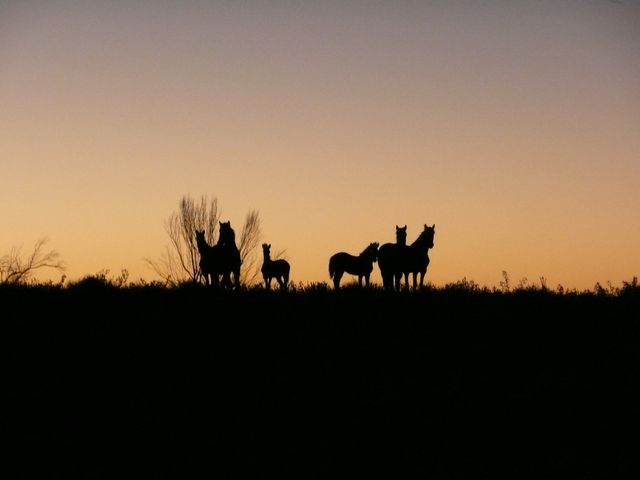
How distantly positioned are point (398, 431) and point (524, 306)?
691 cm

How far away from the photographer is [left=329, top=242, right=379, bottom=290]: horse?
31.6m

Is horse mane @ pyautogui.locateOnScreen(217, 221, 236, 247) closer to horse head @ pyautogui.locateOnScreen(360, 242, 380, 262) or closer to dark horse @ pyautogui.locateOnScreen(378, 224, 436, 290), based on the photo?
dark horse @ pyautogui.locateOnScreen(378, 224, 436, 290)

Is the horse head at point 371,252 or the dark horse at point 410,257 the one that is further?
the horse head at point 371,252

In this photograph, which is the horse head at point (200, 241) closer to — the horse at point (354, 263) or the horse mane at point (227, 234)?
the horse mane at point (227, 234)

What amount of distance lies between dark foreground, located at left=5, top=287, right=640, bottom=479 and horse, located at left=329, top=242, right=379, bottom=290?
33.8 feet

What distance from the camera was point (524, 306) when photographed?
806 inches

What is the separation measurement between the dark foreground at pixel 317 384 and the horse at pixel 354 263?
10.3m

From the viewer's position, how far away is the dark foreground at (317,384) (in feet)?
45.0

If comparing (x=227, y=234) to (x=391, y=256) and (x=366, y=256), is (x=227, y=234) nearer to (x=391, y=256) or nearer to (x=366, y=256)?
(x=391, y=256)

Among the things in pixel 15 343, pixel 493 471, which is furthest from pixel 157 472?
pixel 15 343

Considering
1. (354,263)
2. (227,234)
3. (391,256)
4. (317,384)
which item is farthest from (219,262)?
(317,384)

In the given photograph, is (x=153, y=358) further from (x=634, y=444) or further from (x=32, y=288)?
(x=634, y=444)

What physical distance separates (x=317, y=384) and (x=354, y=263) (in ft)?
52.0

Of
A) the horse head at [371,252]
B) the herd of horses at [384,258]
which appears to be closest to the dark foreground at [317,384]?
the herd of horses at [384,258]
